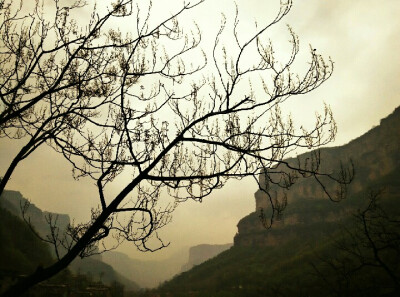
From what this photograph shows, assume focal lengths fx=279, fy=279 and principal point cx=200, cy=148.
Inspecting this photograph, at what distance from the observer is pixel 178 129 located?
4.60 metres

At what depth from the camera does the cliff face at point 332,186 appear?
71.6 metres

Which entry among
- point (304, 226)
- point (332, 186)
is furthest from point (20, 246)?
point (332, 186)

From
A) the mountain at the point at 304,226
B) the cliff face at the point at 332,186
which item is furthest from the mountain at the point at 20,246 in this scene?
the cliff face at the point at 332,186

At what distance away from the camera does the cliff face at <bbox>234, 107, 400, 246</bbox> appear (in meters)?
71.6

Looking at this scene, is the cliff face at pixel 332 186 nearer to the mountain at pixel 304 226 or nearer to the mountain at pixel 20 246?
the mountain at pixel 304 226

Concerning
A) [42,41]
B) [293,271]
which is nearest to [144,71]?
[42,41]

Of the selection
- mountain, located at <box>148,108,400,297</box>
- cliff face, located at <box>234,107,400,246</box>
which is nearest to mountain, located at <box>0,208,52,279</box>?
mountain, located at <box>148,108,400,297</box>

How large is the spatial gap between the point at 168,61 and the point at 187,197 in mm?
2392

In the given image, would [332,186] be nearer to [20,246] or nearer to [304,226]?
[304,226]

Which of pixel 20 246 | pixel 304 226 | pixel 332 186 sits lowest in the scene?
pixel 304 226

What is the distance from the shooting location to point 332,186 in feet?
273

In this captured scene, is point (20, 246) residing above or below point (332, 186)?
below

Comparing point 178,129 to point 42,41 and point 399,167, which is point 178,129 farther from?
Answer: point 399,167

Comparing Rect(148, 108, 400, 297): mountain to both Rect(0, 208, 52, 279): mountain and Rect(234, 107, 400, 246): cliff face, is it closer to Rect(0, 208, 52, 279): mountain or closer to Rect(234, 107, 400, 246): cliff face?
Rect(234, 107, 400, 246): cliff face
